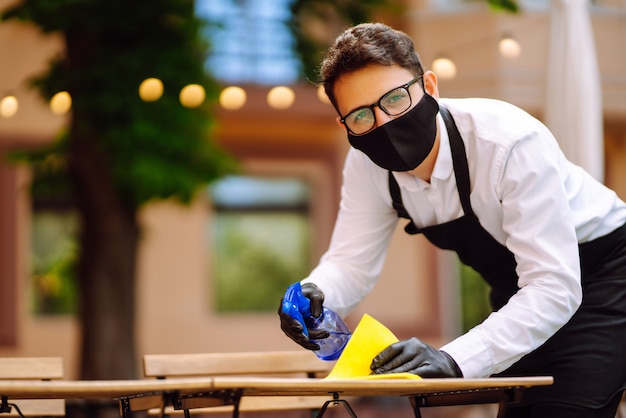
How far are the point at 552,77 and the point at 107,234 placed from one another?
3.73 m

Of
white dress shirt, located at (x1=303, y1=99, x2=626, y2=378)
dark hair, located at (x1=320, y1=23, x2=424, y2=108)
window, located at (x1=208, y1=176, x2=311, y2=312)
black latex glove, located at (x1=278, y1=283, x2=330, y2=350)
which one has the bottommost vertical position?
window, located at (x1=208, y1=176, x2=311, y2=312)

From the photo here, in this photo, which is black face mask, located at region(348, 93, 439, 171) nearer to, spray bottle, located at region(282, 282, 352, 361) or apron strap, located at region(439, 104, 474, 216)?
apron strap, located at region(439, 104, 474, 216)

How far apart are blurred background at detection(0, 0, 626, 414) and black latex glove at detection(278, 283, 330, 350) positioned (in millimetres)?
4599

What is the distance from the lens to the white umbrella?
179 inches

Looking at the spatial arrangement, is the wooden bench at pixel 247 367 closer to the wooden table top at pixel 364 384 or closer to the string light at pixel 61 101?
the wooden table top at pixel 364 384

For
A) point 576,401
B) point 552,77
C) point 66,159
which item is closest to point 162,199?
point 66,159

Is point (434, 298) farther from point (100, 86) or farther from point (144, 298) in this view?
point (100, 86)

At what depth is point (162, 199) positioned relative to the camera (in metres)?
7.00

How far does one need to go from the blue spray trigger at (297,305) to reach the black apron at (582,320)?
→ 0.40 metres

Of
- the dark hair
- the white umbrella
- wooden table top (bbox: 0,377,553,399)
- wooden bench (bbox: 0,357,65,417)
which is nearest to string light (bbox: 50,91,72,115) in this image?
the white umbrella

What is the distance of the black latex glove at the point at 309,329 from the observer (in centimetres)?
242

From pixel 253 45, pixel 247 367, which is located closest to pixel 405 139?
pixel 247 367

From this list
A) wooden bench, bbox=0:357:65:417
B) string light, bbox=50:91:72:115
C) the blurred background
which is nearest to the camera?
wooden bench, bbox=0:357:65:417

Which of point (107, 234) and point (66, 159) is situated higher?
point (66, 159)
